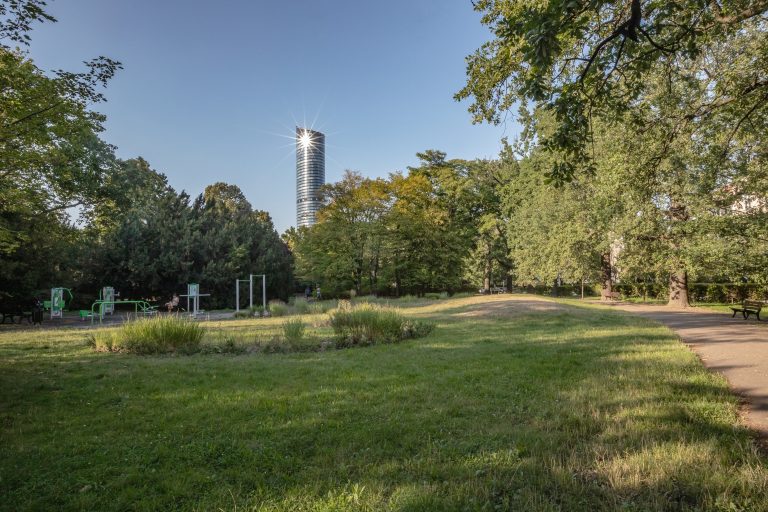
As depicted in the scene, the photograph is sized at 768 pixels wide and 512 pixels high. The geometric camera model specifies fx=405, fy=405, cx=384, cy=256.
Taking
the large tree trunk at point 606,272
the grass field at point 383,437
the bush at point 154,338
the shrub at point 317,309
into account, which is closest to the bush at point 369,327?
the grass field at point 383,437

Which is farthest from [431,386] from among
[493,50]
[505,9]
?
[505,9]

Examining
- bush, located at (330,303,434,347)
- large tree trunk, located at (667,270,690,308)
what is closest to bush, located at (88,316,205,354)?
bush, located at (330,303,434,347)

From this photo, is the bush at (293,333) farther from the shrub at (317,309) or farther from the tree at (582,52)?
the shrub at (317,309)

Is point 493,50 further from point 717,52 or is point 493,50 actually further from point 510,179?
point 510,179

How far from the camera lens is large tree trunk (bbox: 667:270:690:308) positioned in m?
21.1

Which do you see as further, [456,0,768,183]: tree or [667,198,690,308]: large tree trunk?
[667,198,690,308]: large tree trunk

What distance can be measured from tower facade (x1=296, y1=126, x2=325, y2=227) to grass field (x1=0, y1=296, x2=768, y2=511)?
227ft

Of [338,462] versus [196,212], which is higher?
[196,212]

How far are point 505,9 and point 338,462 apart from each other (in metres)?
5.91

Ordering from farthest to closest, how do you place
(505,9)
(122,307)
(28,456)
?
(122,307) < (505,9) < (28,456)

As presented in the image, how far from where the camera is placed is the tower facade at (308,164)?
75375 mm

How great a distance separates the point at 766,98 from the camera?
6496 mm

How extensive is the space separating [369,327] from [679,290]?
20.1m

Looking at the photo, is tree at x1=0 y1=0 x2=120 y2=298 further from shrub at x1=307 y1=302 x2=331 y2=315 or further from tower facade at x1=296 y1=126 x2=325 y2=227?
tower facade at x1=296 y1=126 x2=325 y2=227
